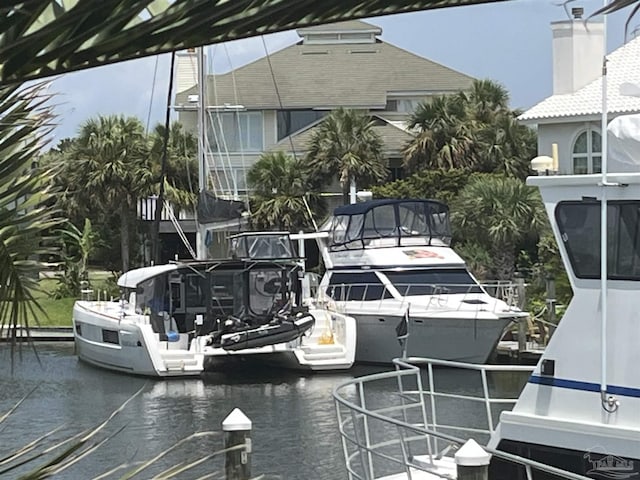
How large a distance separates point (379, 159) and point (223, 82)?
1323 centimetres

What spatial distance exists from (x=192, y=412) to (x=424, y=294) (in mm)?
8226

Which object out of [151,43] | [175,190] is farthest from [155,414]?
[175,190]

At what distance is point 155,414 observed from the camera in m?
21.4

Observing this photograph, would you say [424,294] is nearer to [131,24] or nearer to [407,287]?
[407,287]

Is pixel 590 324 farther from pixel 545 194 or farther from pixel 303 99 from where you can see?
A: pixel 303 99

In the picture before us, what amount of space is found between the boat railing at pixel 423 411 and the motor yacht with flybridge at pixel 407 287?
0.97 m

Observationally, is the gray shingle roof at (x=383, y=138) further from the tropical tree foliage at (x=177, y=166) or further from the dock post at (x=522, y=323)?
the dock post at (x=522, y=323)

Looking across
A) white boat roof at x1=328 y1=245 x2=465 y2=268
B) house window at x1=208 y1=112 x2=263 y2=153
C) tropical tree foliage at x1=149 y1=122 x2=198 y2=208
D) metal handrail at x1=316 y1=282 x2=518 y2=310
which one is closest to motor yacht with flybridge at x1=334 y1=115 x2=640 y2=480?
metal handrail at x1=316 y1=282 x2=518 y2=310

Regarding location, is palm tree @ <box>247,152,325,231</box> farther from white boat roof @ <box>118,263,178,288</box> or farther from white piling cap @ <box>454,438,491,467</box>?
white piling cap @ <box>454,438,491,467</box>

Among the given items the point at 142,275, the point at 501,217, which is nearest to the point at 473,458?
the point at 142,275

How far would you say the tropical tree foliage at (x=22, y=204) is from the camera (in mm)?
3990

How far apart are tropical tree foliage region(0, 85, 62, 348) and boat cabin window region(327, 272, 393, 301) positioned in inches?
936

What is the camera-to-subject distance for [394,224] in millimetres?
30016

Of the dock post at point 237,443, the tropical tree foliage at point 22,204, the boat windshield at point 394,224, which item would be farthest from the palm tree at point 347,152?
the tropical tree foliage at point 22,204
